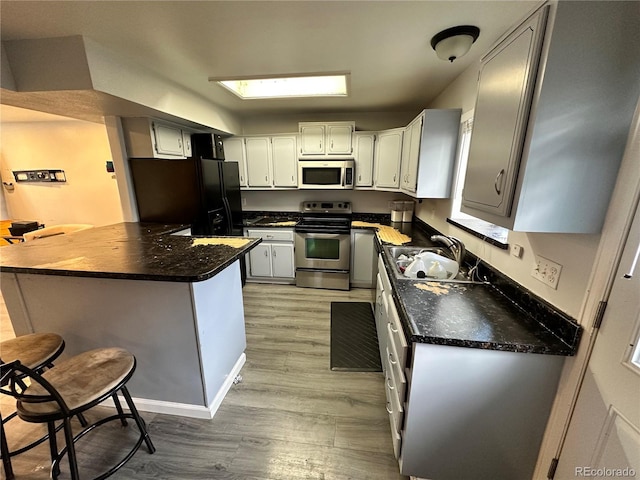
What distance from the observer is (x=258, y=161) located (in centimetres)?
378

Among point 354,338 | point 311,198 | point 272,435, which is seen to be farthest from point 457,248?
point 311,198

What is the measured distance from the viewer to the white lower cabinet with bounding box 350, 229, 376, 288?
342cm

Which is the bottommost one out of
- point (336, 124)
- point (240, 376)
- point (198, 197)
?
point (240, 376)

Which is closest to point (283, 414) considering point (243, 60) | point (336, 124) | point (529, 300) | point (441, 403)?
point (441, 403)

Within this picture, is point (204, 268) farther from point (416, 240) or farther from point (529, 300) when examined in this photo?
point (416, 240)

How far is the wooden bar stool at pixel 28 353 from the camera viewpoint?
1272mm

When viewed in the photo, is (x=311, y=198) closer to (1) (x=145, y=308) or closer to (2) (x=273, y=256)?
(2) (x=273, y=256)

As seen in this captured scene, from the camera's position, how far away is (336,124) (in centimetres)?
348

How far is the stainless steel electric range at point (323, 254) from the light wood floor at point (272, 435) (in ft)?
4.64

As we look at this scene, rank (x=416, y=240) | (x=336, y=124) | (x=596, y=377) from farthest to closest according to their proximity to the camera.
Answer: (x=336, y=124) < (x=416, y=240) < (x=596, y=377)

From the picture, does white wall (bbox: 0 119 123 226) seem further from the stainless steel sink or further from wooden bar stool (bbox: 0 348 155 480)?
the stainless steel sink

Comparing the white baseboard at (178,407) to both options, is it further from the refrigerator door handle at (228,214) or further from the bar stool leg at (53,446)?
the refrigerator door handle at (228,214)

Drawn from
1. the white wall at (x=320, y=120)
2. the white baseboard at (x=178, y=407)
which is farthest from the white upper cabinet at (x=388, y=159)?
the white baseboard at (x=178, y=407)

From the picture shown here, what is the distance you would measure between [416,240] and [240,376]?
2.10 meters
